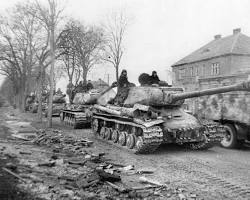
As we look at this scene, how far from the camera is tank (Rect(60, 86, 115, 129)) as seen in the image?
18625mm

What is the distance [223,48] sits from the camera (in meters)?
40.4

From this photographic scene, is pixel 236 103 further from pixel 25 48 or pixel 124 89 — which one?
pixel 25 48

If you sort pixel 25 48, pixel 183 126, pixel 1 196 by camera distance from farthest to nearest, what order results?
pixel 25 48 → pixel 183 126 → pixel 1 196

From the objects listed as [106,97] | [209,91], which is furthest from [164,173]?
[106,97]

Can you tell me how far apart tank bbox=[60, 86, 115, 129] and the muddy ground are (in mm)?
5804

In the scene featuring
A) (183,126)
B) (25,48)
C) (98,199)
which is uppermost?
(25,48)

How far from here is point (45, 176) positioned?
25.2 ft

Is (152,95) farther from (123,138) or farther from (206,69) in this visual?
(206,69)

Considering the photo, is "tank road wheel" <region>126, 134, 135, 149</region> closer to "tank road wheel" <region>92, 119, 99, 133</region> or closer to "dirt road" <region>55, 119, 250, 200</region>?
"dirt road" <region>55, 119, 250, 200</region>

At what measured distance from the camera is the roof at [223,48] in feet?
126

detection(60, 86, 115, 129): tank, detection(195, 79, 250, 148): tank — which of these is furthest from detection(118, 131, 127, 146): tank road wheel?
detection(60, 86, 115, 129): tank

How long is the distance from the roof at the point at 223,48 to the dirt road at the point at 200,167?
27.1 meters

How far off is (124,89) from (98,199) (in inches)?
314

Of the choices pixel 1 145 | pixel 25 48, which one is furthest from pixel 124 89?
pixel 25 48
